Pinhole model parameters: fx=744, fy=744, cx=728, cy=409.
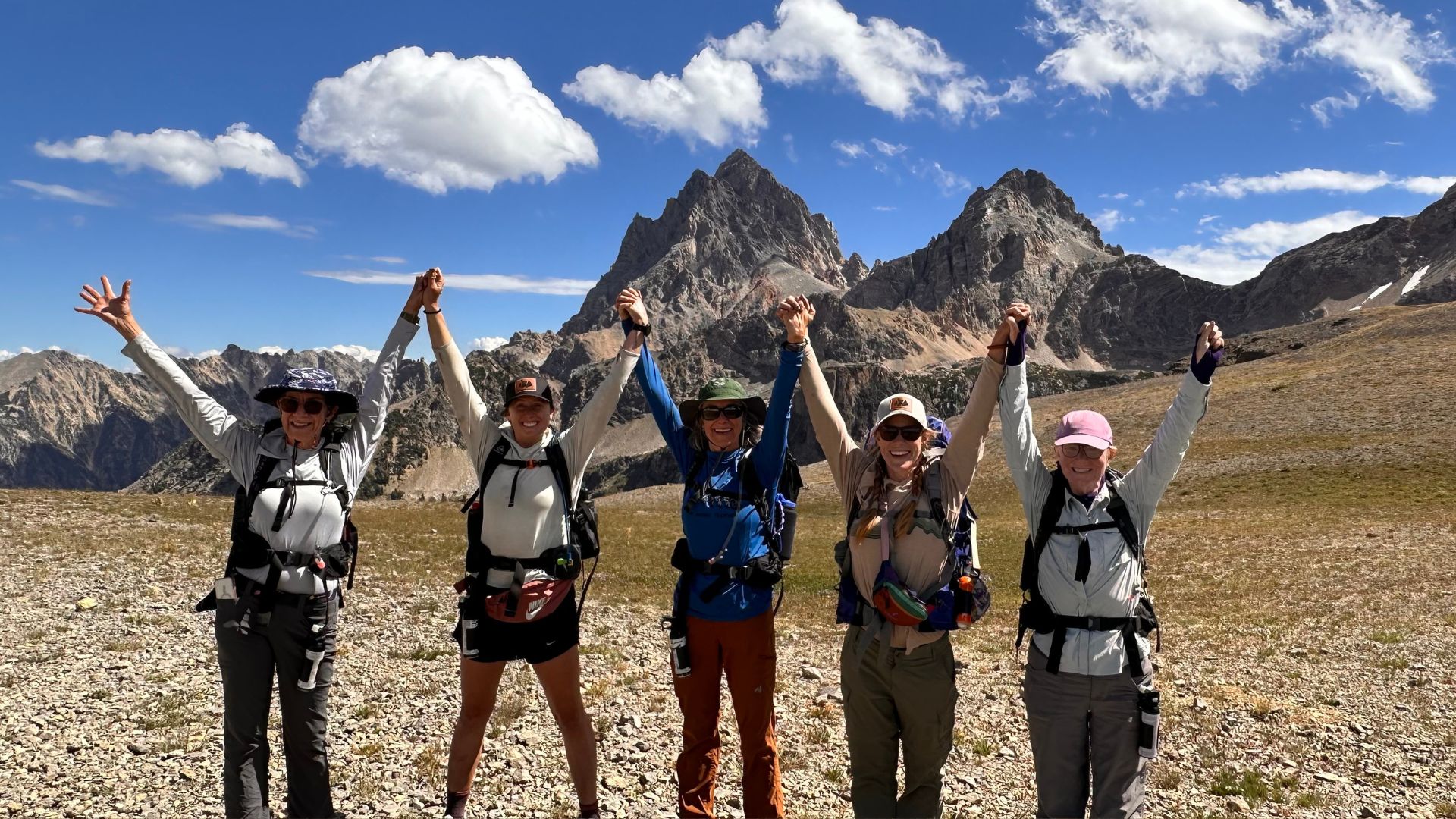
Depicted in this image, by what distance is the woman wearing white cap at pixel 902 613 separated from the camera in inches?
196

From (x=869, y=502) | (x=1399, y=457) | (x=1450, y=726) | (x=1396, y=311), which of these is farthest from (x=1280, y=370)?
(x=869, y=502)

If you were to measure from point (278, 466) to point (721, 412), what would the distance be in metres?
3.32

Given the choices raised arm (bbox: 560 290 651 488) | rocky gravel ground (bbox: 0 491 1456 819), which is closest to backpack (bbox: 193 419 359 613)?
raised arm (bbox: 560 290 651 488)

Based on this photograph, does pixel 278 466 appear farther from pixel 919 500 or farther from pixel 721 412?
pixel 919 500

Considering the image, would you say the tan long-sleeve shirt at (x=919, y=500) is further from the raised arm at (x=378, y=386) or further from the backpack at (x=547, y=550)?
the raised arm at (x=378, y=386)

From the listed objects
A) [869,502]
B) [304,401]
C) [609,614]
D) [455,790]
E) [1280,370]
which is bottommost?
[609,614]

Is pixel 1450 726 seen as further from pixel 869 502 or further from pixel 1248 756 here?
pixel 869 502

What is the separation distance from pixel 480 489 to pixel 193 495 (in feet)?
148

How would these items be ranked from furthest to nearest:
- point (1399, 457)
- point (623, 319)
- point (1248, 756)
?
point (1399, 457) < point (1248, 756) < point (623, 319)

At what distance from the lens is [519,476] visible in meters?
5.73

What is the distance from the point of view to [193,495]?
41188 millimetres

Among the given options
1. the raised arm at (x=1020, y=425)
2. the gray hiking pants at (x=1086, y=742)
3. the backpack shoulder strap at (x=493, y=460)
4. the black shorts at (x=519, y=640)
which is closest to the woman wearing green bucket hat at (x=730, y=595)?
the black shorts at (x=519, y=640)

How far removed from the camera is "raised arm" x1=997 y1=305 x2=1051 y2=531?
506 cm

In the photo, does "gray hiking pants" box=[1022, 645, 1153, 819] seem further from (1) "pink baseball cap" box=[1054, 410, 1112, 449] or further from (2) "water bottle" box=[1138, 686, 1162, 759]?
(1) "pink baseball cap" box=[1054, 410, 1112, 449]
